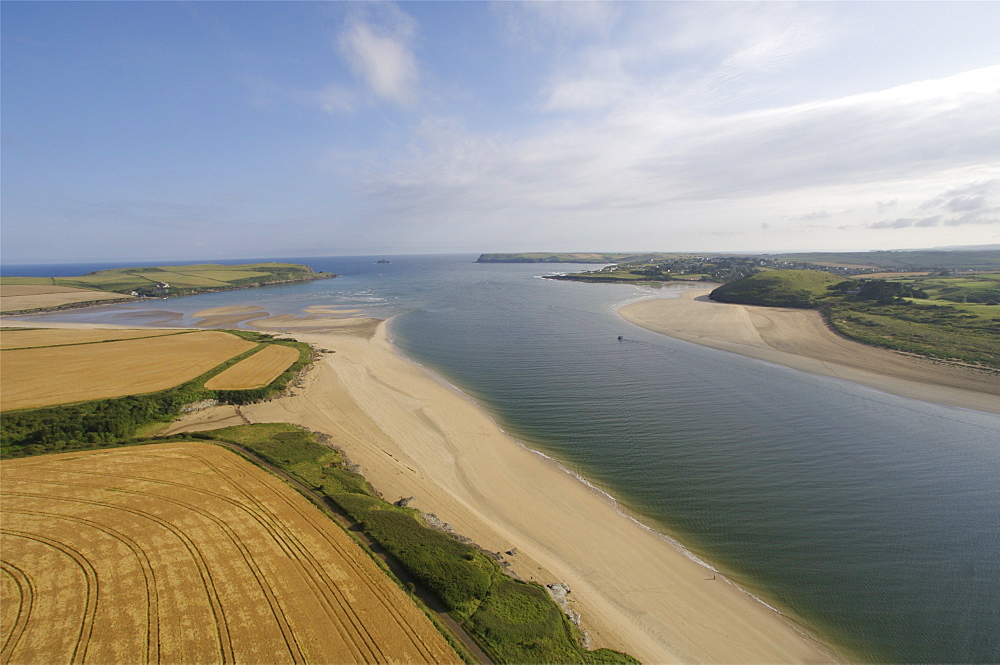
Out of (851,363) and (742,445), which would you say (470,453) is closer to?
(742,445)

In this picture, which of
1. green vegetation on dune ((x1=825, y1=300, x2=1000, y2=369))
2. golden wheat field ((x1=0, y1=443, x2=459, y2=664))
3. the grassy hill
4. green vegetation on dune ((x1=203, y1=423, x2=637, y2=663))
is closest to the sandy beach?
green vegetation on dune ((x1=825, y1=300, x2=1000, y2=369))

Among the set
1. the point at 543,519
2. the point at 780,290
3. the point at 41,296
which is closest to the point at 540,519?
the point at 543,519

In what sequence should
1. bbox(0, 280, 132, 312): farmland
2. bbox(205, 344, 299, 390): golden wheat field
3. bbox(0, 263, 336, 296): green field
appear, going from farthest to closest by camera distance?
bbox(0, 263, 336, 296): green field → bbox(0, 280, 132, 312): farmland → bbox(205, 344, 299, 390): golden wheat field

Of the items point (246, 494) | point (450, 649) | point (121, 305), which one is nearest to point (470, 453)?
point (246, 494)

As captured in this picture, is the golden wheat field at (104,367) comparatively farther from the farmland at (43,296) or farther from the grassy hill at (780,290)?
the grassy hill at (780,290)

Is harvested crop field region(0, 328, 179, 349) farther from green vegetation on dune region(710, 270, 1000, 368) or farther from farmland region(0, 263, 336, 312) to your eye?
green vegetation on dune region(710, 270, 1000, 368)

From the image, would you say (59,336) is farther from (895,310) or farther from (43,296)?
(895,310)

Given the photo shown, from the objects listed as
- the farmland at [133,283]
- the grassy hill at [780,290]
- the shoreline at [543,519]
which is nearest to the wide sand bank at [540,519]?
the shoreline at [543,519]
